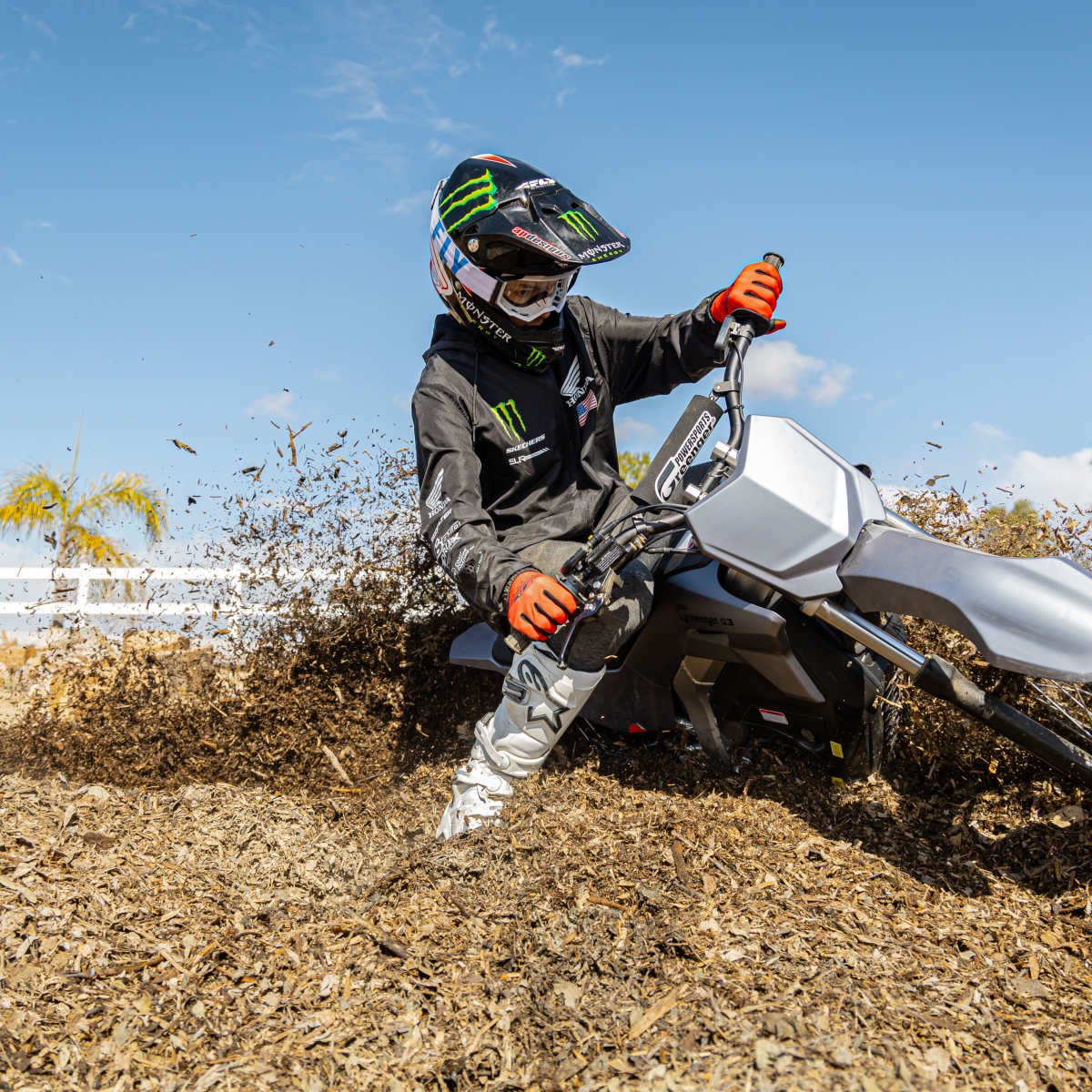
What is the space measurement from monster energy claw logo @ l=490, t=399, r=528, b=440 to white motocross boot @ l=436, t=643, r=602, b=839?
37.8 inches

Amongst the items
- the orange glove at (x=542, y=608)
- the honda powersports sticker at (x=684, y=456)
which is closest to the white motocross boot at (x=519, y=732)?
the orange glove at (x=542, y=608)

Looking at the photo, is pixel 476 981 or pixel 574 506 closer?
pixel 476 981

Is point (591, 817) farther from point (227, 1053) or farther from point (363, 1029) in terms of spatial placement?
point (227, 1053)

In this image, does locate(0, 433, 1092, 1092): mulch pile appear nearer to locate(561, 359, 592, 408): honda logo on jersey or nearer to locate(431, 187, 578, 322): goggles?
locate(561, 359, 592, 408): honda logo on jersey

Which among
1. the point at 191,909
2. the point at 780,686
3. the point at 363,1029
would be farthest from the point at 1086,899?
the point at 191,909

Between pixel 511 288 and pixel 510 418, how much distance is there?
0.52 metres

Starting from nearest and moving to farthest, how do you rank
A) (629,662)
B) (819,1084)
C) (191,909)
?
(819,1084), (191,909), (629,662)

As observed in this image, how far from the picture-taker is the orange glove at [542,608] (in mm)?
2805

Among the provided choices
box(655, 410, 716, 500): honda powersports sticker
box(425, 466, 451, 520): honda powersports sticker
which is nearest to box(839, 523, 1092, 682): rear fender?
box(655, 410, 716, 500): honda powersports sticker

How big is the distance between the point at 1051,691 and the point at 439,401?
2.40 meters

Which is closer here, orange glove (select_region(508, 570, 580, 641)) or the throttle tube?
the throttle tube

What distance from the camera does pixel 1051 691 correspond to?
117 inches

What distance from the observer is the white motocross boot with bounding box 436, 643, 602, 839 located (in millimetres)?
3256

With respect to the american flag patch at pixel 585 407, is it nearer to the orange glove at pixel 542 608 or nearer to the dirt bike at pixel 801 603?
the dirt bike at pixel 801 603
